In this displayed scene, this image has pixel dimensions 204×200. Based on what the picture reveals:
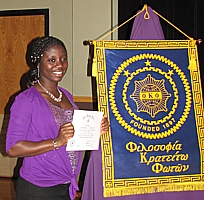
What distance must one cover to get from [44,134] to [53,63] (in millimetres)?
362

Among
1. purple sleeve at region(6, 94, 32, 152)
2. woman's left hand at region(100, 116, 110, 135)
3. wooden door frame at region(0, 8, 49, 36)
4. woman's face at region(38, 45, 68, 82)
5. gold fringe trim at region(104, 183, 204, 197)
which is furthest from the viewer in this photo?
wooden door frame at region(0, 8, 49, 36)

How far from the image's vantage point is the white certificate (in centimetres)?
211

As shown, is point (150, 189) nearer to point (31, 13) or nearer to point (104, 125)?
point (104, 125)

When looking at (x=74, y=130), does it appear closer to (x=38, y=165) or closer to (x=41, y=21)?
(x=38, y=165)

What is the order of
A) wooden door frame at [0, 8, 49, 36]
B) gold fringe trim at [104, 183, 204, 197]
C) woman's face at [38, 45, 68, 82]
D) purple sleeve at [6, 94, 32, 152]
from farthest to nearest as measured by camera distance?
1. wooden door frame at [0, 8, 49, 36]
2. gold fringe trim at [104, 183, 204, 197]
3. woman's face at [38, 45, 68, 82]
4. purple sleeve at [6, 94, 32, 152]

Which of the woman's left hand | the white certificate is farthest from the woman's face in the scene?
the woman's left hand

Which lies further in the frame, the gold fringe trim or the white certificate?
the gold fringe trim

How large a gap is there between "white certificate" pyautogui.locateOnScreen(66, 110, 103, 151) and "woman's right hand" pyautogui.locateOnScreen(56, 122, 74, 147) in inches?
2.4

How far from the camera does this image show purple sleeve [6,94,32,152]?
6.47 feet

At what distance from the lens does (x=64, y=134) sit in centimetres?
202

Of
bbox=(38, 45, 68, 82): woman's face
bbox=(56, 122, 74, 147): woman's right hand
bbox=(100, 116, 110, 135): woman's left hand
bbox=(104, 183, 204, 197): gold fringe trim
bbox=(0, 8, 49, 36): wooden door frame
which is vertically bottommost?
bbox=(104, 183, 204, 197): gold fringe trim

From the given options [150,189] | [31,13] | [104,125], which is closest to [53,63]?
[104,125]

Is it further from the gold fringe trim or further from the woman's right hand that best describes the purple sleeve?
the gold fringe trim

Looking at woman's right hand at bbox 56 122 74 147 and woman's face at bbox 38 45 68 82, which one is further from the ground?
woman's face at bbox 38 45 68 82
